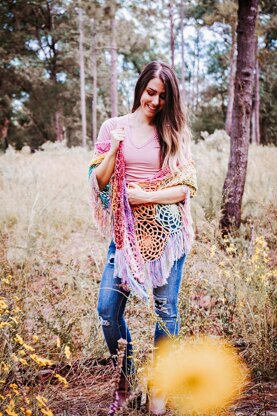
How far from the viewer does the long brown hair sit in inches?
95.4

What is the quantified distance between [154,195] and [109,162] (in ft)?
0.97

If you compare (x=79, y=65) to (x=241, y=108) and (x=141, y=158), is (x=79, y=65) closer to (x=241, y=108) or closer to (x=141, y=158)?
(x=241, y=108)

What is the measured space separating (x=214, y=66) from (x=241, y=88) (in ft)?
97.0

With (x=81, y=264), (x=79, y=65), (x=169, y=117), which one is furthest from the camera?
(x=79, y=65)

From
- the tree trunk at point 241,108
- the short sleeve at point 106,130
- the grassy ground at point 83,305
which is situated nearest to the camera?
the grassy ground at point 83,305

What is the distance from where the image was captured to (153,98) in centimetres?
243

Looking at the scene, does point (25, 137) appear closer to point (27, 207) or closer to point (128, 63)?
point (128, 63)

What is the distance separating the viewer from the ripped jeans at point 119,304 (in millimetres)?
2344

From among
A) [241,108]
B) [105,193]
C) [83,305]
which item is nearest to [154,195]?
[105,193]

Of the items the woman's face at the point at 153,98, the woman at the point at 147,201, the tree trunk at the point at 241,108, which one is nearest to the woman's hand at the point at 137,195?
the woman at the point at 147,201

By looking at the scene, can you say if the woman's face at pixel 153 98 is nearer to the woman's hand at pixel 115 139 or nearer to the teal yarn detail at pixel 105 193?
the woman's hand at pixel 115 139

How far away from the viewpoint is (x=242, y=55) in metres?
5.11

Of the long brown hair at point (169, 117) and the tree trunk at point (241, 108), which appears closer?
the long brown hair at point (169, 117)

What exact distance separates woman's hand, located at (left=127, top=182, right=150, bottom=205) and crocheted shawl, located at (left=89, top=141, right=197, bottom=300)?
3 cm
